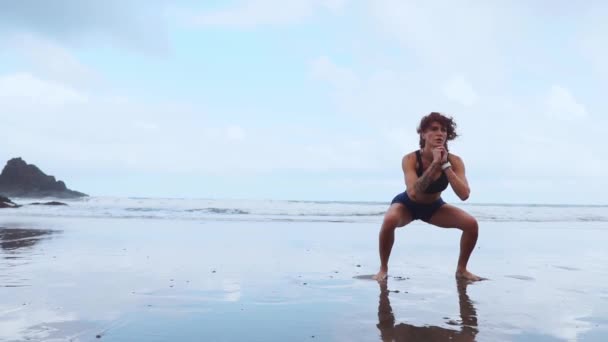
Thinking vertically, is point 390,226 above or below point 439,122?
below

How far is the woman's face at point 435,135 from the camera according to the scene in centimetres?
526

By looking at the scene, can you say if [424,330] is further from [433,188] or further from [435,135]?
[435,135]

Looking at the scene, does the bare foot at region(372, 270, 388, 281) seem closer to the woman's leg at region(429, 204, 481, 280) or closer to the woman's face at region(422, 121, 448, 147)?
the woman's leg at region(429, 204, 481, 280)

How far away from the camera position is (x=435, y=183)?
17.5 ft

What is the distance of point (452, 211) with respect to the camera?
5684 millimetres

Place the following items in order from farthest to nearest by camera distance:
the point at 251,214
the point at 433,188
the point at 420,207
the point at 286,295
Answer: the point at 251,214
the point at 420,207
the point at 433,188
the point at 286,295

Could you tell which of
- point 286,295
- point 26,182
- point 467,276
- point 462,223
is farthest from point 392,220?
point 26,182

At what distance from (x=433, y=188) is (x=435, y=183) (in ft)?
0.31

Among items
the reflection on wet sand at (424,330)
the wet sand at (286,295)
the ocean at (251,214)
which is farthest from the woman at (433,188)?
the ocean at (251,214)

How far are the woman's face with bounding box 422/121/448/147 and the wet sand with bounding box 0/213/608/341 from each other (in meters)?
1.43

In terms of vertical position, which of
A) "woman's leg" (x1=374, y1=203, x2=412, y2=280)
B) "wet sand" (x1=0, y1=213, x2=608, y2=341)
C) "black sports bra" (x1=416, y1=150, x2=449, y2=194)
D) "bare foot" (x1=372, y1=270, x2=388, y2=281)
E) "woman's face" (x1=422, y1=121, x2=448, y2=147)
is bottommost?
"wet sand" (x1=0, y1=213, x2=608, y2=341)

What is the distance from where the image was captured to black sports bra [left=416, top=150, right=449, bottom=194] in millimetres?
5293

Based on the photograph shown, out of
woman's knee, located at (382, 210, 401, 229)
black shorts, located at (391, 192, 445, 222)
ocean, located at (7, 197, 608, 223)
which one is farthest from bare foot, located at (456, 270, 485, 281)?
ocean, located at (7, 197, 608, 223)

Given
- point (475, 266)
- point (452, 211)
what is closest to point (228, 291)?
point (452, 211)
